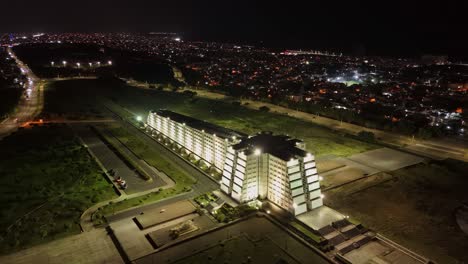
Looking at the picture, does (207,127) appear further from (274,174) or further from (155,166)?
(274,174)

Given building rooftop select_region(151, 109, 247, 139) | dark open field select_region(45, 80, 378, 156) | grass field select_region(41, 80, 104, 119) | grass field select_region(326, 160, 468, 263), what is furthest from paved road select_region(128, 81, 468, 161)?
grass field select_region(41, 80, 104, 119)

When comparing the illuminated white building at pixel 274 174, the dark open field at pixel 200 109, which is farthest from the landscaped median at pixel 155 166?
the dark open field at pixel 200 109

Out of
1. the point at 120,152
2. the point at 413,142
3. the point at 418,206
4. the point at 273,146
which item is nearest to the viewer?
the point at 418,206

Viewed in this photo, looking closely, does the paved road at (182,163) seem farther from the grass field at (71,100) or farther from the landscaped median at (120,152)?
the grass field at (71,100)

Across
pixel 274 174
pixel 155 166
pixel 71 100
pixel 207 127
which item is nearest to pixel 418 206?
pixel 274 174

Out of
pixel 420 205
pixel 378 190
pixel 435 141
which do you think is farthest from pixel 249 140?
pixel 435 141

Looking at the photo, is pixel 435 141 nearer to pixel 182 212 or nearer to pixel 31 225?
pixel 182 212
